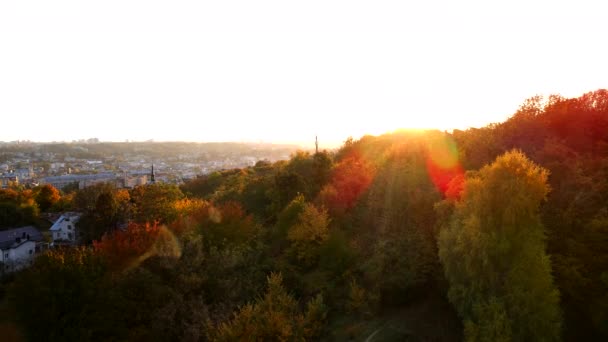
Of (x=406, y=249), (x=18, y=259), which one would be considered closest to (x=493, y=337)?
(x=406, y=249)

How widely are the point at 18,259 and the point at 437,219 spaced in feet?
90.2

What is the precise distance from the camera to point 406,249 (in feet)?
53.0

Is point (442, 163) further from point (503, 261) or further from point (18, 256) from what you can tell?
point (18, 256)

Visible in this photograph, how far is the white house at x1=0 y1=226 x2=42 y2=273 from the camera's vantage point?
95.0ft

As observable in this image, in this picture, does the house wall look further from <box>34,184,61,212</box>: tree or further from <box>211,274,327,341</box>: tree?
<box>211,274,327,341</box>: tree

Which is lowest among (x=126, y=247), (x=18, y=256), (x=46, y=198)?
(x=18, y=256)

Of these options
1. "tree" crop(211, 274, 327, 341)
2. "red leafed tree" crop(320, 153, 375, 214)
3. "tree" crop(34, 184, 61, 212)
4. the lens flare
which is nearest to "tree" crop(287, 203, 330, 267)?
"red leafed tree" crop(320, 153, 375, 214)

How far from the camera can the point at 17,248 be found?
30.0m

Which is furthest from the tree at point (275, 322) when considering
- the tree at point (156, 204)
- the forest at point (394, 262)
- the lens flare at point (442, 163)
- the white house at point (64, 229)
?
the white house at point (64, 229)

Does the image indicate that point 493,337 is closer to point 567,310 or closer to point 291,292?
point 567,310

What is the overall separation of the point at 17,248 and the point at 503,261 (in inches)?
1201

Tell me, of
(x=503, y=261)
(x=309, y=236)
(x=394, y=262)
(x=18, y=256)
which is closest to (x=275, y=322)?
(x=394, y=262)

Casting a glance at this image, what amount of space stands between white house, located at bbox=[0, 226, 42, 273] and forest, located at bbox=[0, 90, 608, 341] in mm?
5686

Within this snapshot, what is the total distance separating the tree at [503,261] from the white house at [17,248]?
2646 cm
